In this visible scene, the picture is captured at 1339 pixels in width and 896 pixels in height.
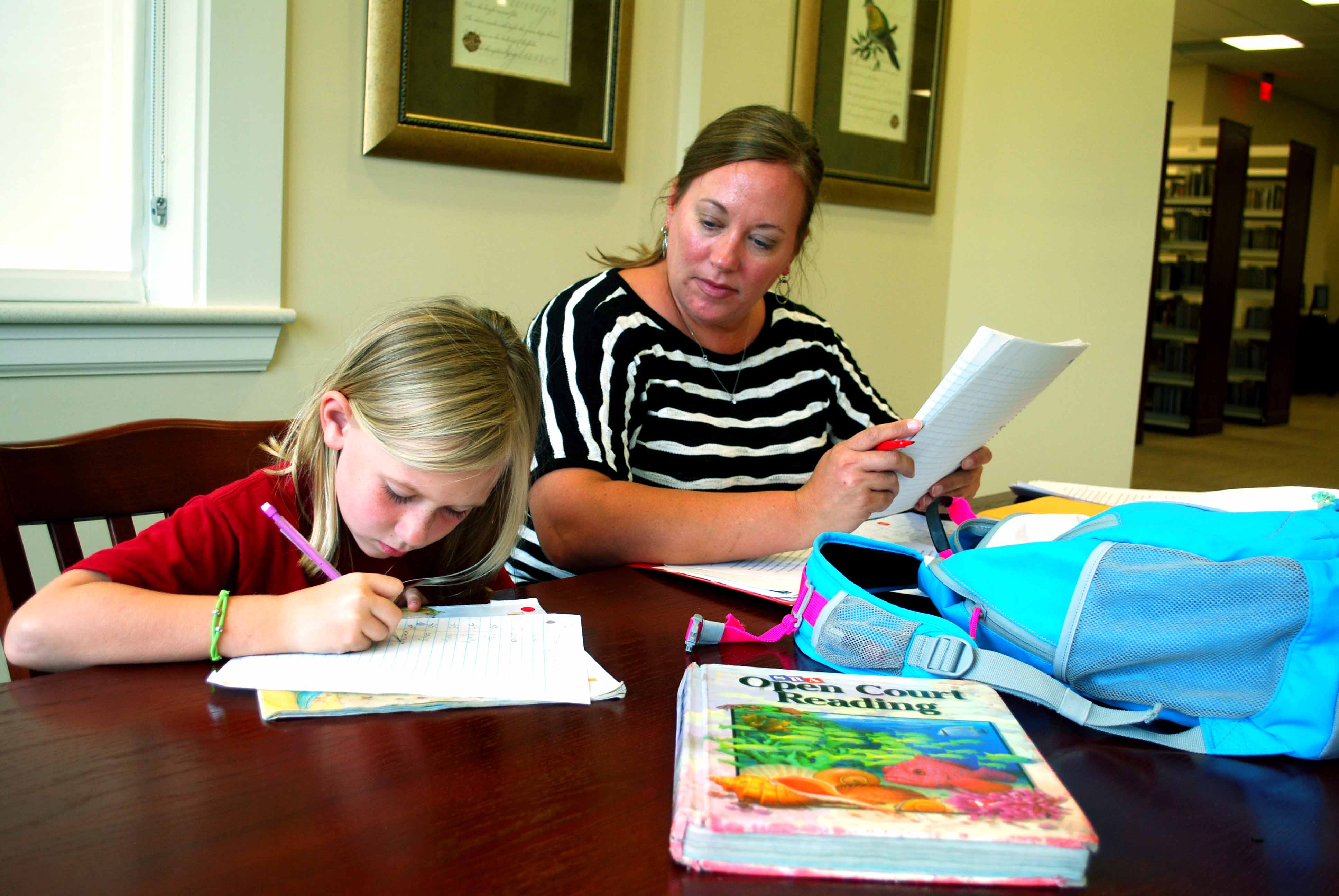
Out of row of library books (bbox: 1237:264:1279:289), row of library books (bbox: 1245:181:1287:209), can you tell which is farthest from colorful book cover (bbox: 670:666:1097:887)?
→ row of library books (bbox: 1245:181:1287:209)

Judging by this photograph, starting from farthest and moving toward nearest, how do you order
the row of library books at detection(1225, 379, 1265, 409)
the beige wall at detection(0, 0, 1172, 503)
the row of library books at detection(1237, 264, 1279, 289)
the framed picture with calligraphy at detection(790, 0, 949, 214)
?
the row of library books at detection(1237, 264, 1279, 289), the row of library books at detection(1225, 379, 1265, 409), the framed picture with calligraphy at detection(790, 0, 949, 214), the beige wall at detection(0, 0, 1172, 503)

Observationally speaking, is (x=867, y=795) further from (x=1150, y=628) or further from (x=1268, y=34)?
(x=1268, y=34)

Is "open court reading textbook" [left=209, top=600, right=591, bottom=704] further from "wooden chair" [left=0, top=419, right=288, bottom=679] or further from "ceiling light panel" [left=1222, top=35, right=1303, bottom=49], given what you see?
"ceiling light panel" [left=1222, top=35, right=1303, bottom=49]

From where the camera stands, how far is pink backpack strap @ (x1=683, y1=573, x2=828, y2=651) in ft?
2.99

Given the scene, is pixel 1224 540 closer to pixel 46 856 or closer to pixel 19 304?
pixel 46 856

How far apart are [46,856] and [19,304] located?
4.38ft

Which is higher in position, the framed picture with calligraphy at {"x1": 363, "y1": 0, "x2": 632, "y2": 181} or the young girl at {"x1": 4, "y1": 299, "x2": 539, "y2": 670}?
the framed picture with calligraphy at {"x1": 363, "y1": 0, "x2": 632, "y2": 181}

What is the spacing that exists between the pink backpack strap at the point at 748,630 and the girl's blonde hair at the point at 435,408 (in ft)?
0.87

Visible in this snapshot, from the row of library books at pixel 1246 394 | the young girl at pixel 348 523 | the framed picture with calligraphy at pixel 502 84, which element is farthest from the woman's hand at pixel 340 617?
the row of library books at pixel 1246 394

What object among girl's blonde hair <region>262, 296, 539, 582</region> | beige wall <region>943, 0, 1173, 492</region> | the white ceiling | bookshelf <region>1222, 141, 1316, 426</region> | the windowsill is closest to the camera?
girl's blonde hair <region>262, 296, 539, 582</region>

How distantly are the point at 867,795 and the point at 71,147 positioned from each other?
169 cm

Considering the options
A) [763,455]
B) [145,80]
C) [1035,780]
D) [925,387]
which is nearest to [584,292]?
[763,455]

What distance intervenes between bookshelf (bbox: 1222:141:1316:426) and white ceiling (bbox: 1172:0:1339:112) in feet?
2.29

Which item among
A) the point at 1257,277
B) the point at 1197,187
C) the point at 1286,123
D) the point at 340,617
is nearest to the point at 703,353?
the point at 340,617
